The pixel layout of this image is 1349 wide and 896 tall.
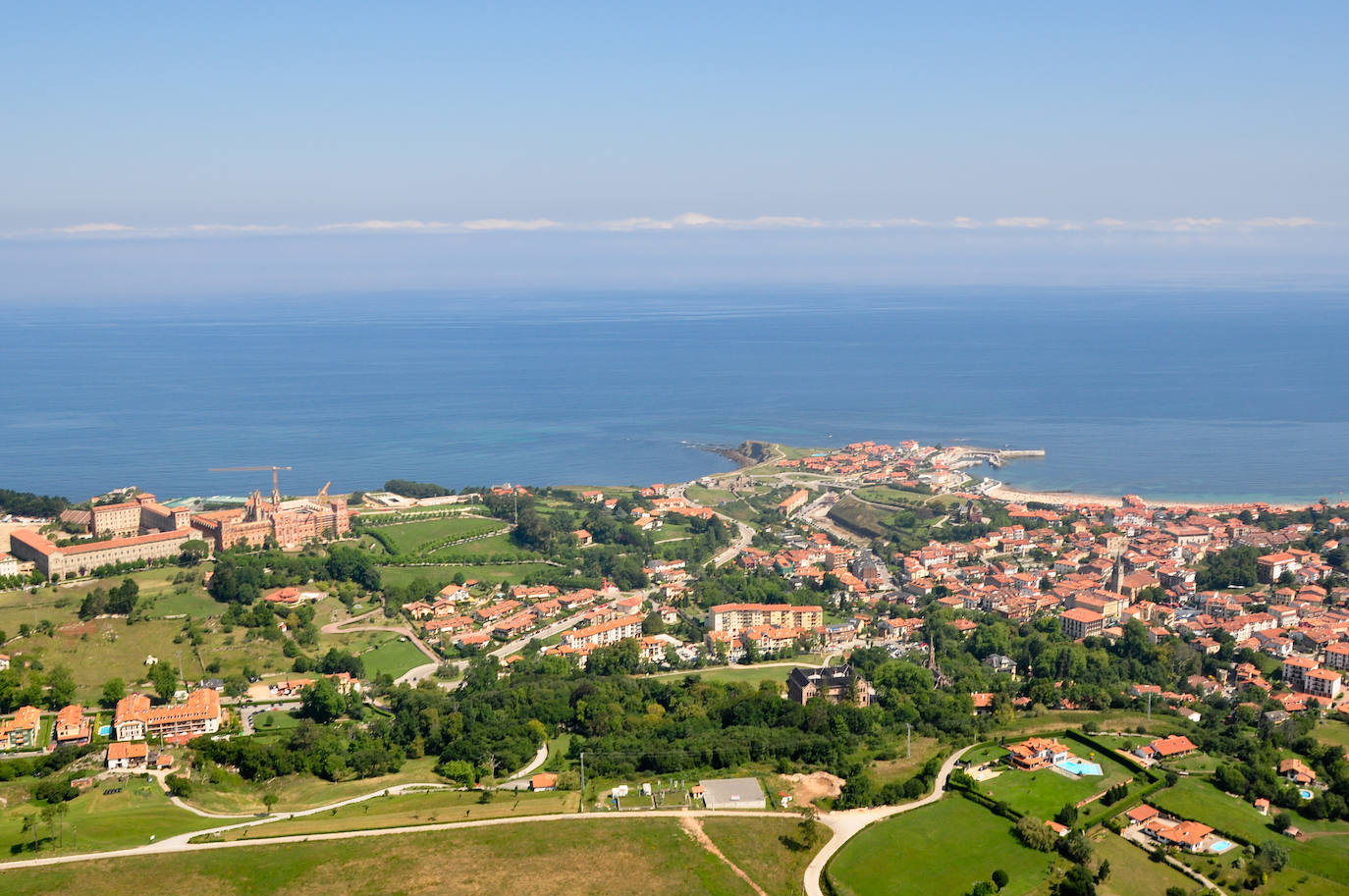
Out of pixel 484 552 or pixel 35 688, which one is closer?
pixel 35 688

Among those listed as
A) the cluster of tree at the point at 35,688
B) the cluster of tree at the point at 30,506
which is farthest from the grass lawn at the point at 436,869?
the cluster of tree at the point at 30,506

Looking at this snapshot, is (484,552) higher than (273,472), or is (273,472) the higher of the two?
(484,552)

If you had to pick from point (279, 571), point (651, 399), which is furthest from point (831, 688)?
point (651, 399)

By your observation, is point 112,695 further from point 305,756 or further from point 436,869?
point 436,869

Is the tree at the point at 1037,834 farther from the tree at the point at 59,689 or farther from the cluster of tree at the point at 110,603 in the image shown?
the cluster of tree at the point at 110,603

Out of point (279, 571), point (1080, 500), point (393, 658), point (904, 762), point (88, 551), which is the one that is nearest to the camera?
point (904, 762)

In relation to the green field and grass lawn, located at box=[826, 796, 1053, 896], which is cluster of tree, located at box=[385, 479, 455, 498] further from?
grass lawn, located at box=[826, 796, 1053, 896]

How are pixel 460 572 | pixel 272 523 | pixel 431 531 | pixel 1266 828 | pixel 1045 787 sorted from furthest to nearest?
1. pixel 431 531
2. pixel 272 523
3. pixel 460 572
4. pixel 1045 787
5. pixel 1266 828

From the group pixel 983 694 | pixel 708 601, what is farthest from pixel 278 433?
pixel 983 694
